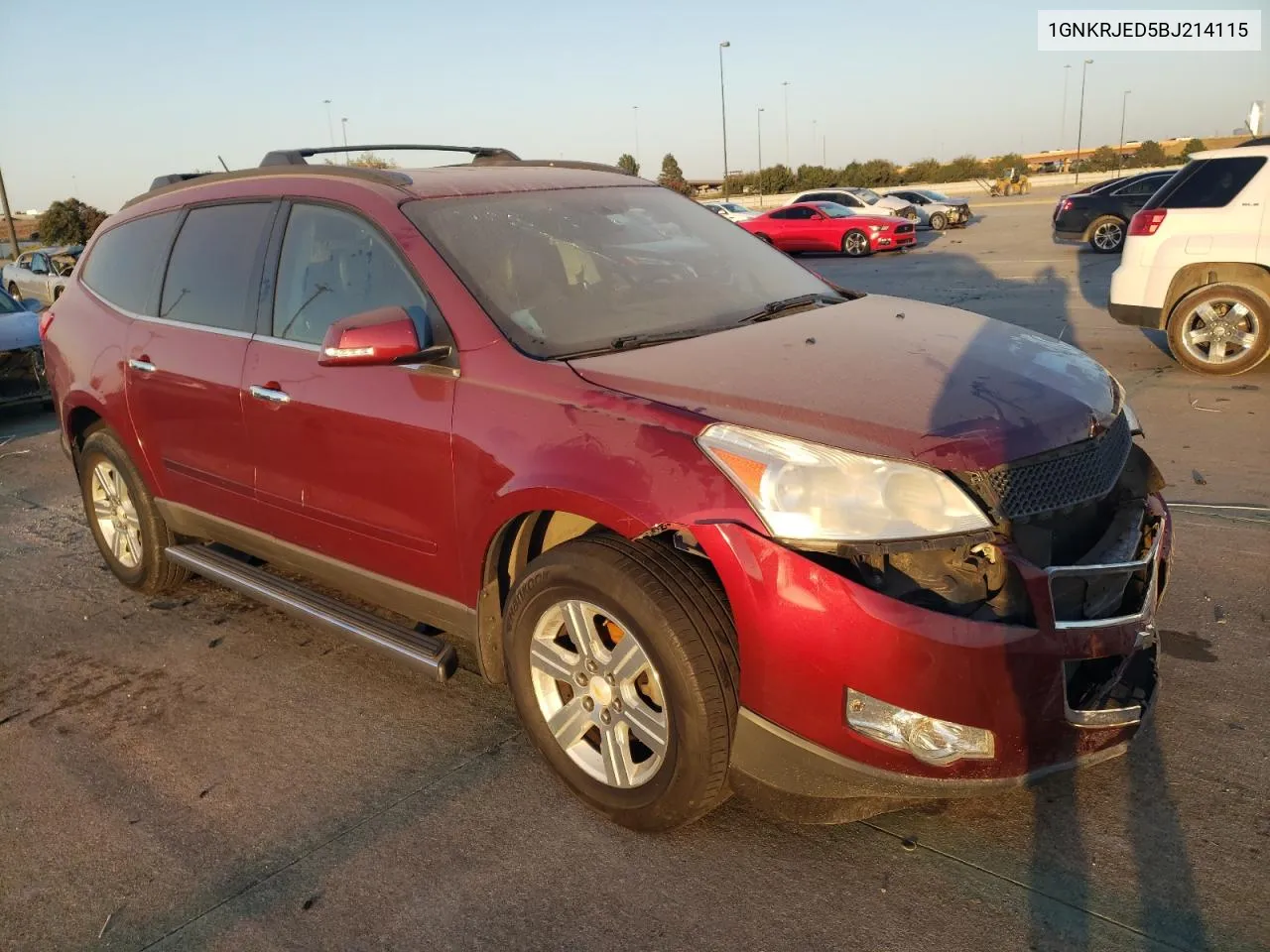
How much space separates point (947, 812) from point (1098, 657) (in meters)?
0.67

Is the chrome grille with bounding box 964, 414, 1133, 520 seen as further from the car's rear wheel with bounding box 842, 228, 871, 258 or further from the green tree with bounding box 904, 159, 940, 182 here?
the green tree with bounding box 904, 159, 940, 182

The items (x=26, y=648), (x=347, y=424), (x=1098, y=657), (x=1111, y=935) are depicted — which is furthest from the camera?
(x=26, y=648)

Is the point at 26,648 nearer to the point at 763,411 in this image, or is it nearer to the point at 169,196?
the point at 169,196

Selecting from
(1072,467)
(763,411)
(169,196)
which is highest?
(169,196)

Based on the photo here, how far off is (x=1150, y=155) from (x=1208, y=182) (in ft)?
222

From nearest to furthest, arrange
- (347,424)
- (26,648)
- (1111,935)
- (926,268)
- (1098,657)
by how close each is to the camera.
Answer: (1111,935) < (1098,657) < (347,424) < (26,648) < (926,268)

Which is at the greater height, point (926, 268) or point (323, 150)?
point (323, 150)

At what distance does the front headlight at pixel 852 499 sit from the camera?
239 cm

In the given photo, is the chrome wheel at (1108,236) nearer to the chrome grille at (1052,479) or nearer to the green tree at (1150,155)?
the chrome grille at (1052,479)

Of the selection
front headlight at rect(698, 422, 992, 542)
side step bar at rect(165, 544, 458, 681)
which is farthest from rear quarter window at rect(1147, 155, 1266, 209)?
side step bar at rect(165, 544, 458, 681)

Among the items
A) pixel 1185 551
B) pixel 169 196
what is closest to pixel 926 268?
pixel 1185 551

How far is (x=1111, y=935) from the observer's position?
233cm

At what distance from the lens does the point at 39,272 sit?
19.6 meters

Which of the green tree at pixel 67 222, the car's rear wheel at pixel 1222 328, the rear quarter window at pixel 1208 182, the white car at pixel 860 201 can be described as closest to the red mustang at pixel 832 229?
the white car at pixel 860 201
